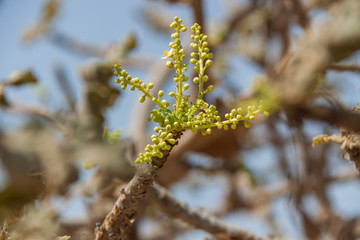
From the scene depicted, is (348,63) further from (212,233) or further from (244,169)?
(244,169)

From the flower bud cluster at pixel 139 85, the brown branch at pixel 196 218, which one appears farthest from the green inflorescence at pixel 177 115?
the brown branch at pixel 196 218

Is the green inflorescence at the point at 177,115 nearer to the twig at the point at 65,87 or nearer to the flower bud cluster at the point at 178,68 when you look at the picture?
the flower bud cluster at the point at 178,68

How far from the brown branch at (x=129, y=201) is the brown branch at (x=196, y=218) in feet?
0.89

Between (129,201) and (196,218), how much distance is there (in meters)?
0.46

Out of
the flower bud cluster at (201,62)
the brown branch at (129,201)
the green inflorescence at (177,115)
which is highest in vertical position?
the flower bud cluster at (201,62)

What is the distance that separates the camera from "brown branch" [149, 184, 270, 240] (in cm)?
118

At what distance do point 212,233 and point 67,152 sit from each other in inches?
25.4

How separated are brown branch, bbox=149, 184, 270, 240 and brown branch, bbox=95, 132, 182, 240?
27cm

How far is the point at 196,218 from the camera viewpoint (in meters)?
1.24

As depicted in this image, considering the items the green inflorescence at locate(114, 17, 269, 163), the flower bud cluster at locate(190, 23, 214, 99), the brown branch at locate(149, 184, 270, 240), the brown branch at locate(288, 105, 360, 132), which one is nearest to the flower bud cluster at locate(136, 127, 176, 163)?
the green inflorescence at locate(114, 17, 269, 163)

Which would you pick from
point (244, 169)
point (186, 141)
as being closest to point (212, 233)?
point (186, 141)

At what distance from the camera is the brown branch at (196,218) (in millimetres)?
1184

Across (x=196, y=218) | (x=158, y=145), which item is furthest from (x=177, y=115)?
(x=196, y=218)

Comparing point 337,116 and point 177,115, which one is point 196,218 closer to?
point 177,115
